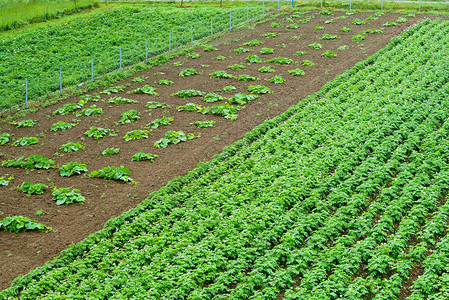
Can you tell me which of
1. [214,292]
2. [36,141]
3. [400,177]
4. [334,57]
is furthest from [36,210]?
[334,57]

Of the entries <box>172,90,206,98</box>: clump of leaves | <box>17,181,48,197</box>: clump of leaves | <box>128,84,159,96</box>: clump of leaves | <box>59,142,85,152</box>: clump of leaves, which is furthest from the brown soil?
<box>172,90,206,98</box>: clump of leaves

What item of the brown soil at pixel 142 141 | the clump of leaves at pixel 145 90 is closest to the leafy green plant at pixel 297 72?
the brown soil at pixel 142 141

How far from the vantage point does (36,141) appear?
22.0 m

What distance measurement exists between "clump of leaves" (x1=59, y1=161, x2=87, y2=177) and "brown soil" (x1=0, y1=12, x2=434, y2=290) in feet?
0.91

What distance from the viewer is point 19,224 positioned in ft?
51.1

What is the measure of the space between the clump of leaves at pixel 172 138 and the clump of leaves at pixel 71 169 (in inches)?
127

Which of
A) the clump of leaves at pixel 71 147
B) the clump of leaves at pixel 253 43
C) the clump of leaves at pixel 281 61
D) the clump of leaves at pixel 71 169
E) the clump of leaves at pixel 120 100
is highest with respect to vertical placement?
the clump of leaves at pixel 253 43

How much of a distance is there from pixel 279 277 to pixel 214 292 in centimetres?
160

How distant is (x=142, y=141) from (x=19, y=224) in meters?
7.16

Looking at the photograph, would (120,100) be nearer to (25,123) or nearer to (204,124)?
(25,123)

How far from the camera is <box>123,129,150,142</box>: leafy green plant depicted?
21.8 meters

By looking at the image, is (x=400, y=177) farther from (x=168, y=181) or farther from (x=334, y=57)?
(x=334, y=57)

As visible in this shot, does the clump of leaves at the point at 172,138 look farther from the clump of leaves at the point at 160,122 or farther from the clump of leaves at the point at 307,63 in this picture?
the clump of leaves at the point at 307,63

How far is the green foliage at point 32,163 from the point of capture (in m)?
19.8
